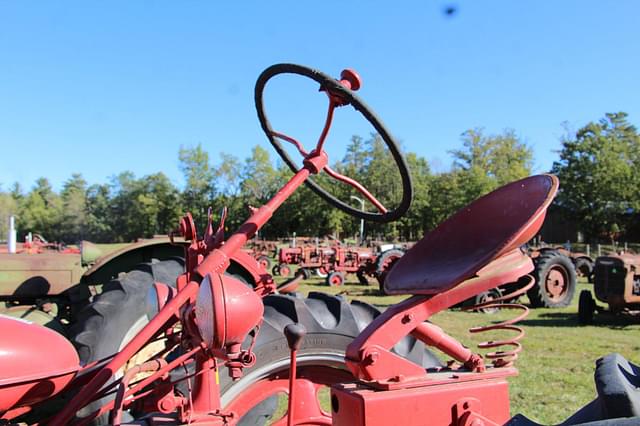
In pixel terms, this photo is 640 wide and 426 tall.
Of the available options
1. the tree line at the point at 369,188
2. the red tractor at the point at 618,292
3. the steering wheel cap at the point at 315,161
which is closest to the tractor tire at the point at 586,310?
the red tractor at the point at 618,292

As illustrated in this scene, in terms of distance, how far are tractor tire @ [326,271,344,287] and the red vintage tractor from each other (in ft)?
46.9

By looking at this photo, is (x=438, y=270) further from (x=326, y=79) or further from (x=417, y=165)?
(x=417, y=165)

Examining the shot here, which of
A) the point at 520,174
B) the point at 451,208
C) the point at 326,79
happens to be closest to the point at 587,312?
the point at 326,79

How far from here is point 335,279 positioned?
16.6 metres

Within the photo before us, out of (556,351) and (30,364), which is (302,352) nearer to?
(30,364)

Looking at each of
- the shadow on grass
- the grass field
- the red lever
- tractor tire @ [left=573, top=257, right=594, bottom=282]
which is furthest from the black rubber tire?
the red lever

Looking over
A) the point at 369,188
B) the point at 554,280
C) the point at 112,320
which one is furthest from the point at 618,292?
the point at 369,188

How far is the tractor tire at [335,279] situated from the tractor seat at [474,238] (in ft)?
47.4

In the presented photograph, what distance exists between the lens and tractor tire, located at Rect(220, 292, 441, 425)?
7.86 feet

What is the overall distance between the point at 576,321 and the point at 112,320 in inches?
318

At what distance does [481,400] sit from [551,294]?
1042 cm

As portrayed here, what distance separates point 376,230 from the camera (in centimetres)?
5066

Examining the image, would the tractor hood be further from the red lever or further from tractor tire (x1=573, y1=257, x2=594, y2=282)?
tractor tire (x1=573, y1=257, x2=594, y2=282)

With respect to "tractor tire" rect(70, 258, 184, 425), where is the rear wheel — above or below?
below
